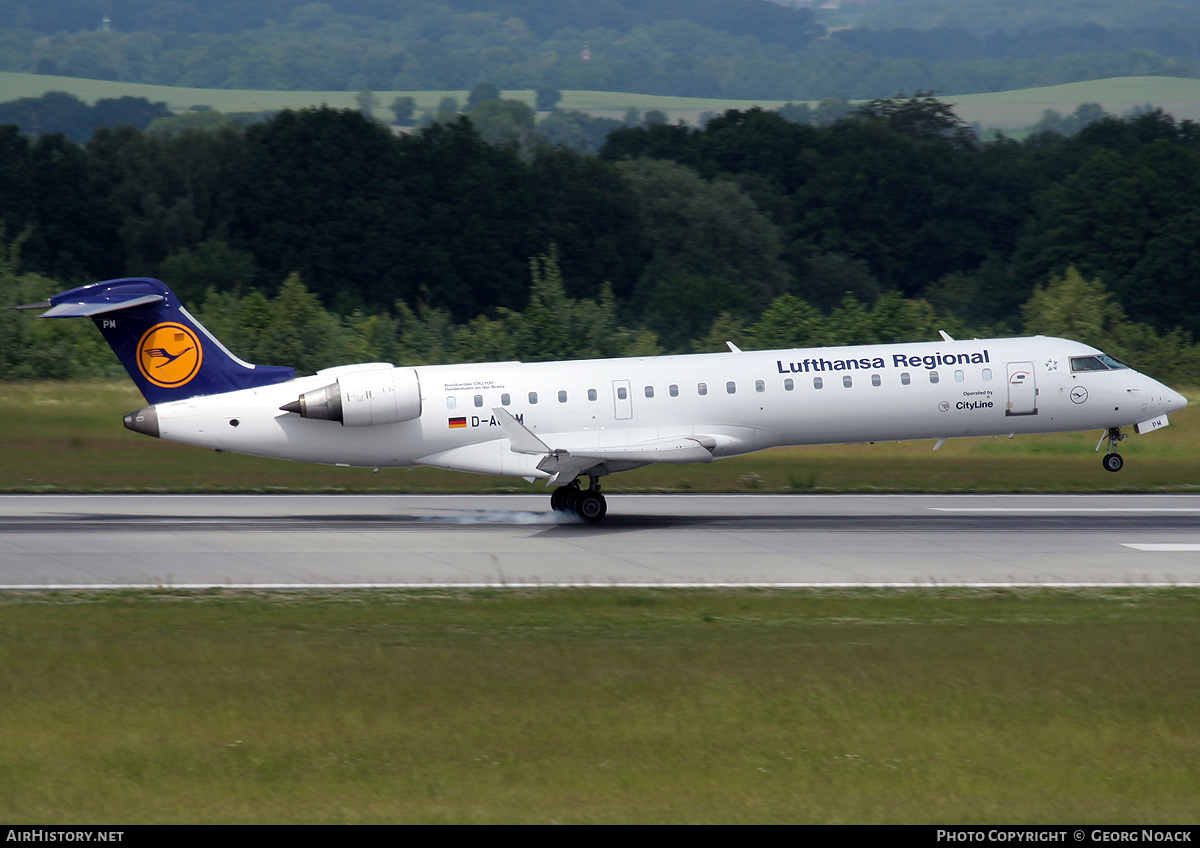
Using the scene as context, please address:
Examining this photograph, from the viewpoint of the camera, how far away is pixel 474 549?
80.0 feet

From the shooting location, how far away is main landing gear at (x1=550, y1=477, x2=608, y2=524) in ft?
88.7

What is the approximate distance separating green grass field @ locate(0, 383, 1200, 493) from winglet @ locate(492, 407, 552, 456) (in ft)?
23.2

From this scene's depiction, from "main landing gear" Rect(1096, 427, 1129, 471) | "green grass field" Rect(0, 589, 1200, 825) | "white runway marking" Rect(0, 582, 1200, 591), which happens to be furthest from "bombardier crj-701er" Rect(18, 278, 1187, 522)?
"green grass field" Rect(0, 589, 1200, 825)

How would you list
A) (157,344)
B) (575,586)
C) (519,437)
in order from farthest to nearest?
(157,344), (519,437), (575,586)

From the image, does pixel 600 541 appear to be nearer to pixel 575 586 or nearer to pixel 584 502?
pixel 584 502

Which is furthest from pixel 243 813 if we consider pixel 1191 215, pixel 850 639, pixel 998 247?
pixel 998 247

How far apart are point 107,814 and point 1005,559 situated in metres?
16.8

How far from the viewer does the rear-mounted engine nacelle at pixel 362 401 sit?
86.3ft

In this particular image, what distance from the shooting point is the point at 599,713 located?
1310 centimetres

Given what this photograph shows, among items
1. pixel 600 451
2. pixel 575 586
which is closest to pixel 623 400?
pixel 600 451

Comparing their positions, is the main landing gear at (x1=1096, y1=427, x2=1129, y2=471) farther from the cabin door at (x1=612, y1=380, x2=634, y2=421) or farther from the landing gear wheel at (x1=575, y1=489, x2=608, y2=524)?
the landing gear wheel at (x1=575, y1=489, x2=608, y2=524)

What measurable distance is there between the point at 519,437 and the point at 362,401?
126 inches

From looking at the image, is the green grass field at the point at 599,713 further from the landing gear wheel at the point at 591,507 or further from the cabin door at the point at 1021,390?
the cabin door at the point at 1021,390

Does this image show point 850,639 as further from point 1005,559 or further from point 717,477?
point 717,477
